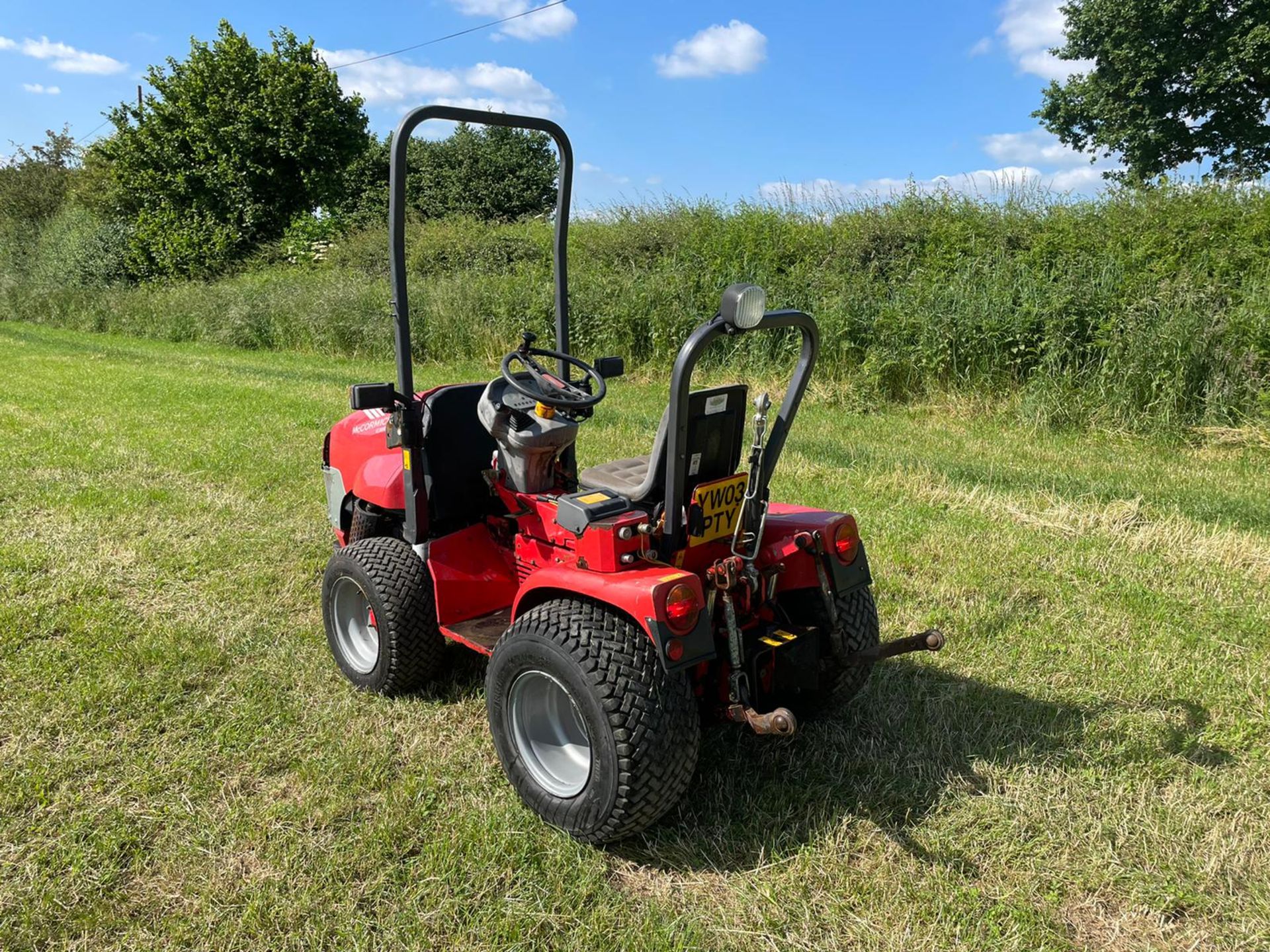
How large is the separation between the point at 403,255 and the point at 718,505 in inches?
51.9

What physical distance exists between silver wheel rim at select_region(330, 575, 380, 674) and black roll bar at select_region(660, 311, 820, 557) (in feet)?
4.66

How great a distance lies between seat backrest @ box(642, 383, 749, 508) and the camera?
253cm

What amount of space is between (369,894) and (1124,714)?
262cm

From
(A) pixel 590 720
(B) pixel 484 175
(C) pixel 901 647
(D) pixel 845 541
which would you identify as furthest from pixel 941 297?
(B) pixel 484 175

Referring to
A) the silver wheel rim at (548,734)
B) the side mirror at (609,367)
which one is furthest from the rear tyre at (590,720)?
the side mirror at (609,367)

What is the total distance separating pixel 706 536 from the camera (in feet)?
8.92

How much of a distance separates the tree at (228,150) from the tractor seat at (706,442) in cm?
2095

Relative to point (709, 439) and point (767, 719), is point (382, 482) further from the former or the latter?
point (767, 719)

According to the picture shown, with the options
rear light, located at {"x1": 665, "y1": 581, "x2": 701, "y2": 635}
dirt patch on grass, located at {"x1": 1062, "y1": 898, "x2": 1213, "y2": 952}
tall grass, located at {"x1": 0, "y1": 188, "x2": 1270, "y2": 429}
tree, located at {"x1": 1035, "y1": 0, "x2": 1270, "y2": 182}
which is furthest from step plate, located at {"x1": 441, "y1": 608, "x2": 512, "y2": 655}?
tree, located at {"x1": 1035, "y1": 0, "x2": 1270, "y2": 182}

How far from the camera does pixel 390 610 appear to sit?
3.20 metres

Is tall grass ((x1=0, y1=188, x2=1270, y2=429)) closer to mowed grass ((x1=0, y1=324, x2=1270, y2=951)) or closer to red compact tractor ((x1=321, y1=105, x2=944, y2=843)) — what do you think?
mowed grass ((x1=0, y1=324, x2=1270, y2=951))

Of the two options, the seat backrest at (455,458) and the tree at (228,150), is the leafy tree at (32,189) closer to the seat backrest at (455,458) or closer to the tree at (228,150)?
the tree at (228,150)

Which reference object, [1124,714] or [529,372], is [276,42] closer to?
[529,372]

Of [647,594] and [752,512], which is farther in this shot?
[752,512]
